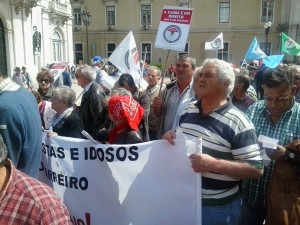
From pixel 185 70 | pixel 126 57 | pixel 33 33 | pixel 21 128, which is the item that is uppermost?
pixel 33 33

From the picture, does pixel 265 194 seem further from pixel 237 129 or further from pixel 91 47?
pixel 91 47

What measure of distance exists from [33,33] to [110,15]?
882 inches

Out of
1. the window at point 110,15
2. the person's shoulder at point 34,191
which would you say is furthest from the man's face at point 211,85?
the window at point 110,15

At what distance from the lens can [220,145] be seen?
2.22 meters

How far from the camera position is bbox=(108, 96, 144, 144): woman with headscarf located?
9.51 ft

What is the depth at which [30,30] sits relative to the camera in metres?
21.5

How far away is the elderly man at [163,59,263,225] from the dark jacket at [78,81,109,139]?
2.33 m

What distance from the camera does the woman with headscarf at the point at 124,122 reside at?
290 cm

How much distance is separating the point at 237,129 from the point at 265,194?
701 mm

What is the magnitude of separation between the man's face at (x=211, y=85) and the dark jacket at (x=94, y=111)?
7.79 ft

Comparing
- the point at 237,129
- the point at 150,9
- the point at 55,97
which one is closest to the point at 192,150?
the point at 237,129

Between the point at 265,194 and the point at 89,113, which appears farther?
the point at 89,113

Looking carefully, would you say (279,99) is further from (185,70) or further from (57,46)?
(57,46)

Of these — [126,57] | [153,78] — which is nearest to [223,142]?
[153,78]
